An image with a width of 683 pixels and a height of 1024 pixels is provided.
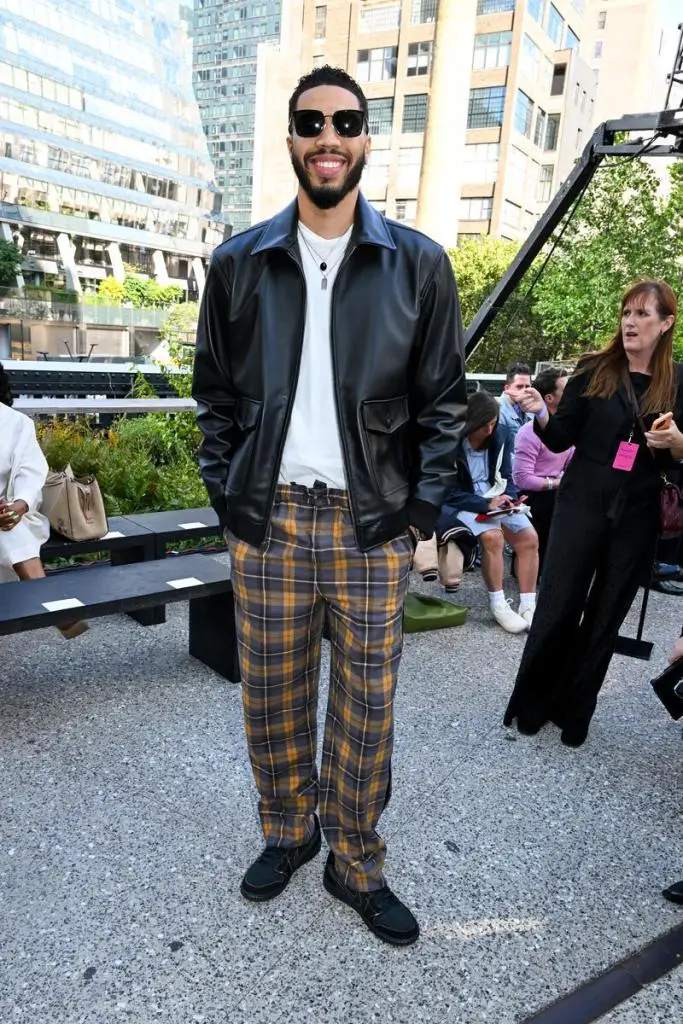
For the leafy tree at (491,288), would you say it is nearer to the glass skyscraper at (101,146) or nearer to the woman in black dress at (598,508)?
the woman in black dress at (598,508)

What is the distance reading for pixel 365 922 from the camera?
2428 mm

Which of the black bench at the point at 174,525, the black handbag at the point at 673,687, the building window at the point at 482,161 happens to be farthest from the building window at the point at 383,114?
the black handbag at the point at 673,687

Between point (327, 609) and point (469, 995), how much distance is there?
3.80ft

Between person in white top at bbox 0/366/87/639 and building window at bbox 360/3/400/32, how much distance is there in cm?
8881

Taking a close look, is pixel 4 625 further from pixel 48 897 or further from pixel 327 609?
pixel 327 609

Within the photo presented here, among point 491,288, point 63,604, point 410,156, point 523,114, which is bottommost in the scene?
point 63,604

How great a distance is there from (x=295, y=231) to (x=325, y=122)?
0.94 feet

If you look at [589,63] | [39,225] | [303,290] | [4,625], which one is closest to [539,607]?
[303,290]

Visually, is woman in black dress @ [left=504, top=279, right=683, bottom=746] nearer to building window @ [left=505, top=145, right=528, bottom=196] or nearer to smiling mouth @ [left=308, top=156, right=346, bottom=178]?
smiling mouth @ [left=308, top=156, right=346, bottom=178]

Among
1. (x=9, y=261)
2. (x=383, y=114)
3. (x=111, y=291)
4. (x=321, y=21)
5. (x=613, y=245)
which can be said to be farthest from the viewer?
(x=321, y=21)

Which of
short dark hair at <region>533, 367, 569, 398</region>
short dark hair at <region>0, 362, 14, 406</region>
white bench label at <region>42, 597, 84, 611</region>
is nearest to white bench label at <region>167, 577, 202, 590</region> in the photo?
white bench label at <region>42, 597, 84, 611</region>

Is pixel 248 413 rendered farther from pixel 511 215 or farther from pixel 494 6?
pixel 494 6

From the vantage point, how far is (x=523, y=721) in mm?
3764

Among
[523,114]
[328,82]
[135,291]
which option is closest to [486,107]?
[523,114]
